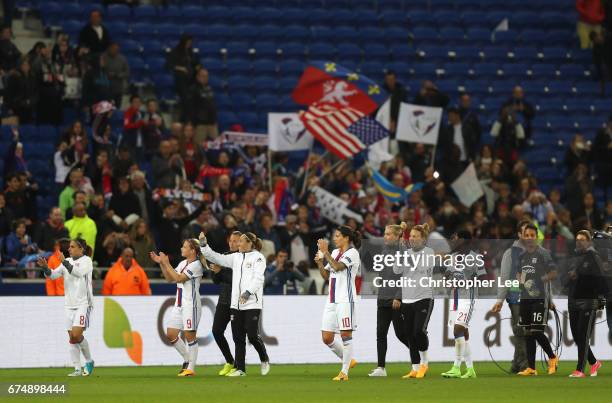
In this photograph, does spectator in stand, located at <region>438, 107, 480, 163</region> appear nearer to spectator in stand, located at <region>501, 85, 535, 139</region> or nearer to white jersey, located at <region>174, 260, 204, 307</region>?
spectator in stand, located at <region>501, 85, 535, 139</region>

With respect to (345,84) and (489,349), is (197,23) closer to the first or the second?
(345,84)

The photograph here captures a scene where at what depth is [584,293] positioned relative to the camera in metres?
20.1

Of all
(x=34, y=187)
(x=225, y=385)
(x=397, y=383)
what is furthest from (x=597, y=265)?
(x=34, y=187)

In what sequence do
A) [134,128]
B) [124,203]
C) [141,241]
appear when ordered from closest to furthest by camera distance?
[141,241]
[124,203]
[134,128]

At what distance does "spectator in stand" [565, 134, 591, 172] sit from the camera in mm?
30891

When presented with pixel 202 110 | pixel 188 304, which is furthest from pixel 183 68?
pixel 188 304

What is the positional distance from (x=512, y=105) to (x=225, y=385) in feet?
50.7

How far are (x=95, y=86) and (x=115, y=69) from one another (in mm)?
978

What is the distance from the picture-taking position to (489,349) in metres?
24.4

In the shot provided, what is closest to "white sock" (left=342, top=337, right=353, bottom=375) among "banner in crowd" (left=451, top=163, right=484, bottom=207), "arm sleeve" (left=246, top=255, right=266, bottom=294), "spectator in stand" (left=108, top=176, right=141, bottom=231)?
"arm sleeve" (left=246, top=255, right=266, bottom=294)

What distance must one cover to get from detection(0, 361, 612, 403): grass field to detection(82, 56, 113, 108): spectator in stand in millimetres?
7630

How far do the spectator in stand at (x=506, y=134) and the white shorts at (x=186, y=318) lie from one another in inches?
501

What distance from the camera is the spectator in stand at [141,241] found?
958 inches

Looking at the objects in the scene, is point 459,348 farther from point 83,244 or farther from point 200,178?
point 200,178
